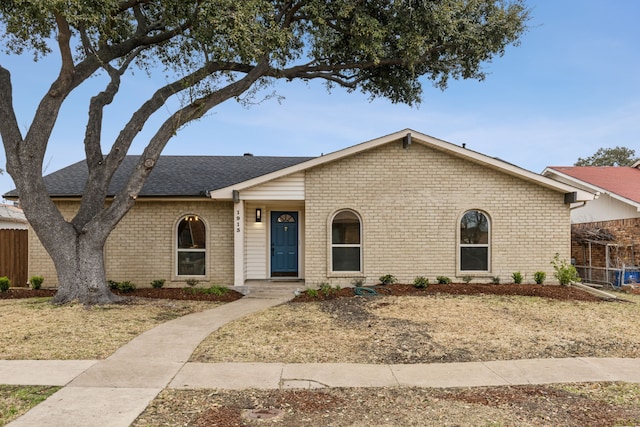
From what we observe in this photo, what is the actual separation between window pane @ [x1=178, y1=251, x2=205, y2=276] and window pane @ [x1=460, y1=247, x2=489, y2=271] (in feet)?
24.8

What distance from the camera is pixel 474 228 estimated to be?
1186 cm

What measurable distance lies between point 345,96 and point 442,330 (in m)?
9.47

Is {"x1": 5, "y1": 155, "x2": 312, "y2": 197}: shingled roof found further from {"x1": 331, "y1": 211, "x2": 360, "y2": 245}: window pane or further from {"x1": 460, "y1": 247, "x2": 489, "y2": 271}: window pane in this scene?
{"x1": 460, "y1": 247, "x2": 489, "y2": 271}: window pane

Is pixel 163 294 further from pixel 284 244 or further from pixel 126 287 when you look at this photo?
pixel 284 244

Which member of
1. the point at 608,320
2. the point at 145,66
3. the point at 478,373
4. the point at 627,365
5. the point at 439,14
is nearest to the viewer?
the point at 478,373

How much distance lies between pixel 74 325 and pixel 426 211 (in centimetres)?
879

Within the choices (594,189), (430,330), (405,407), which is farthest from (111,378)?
(594,189)

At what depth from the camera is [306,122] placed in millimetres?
21984

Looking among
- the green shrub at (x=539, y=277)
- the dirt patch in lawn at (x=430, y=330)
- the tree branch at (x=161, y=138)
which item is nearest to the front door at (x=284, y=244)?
the dirt patch in lawn at (x=430, y=330)

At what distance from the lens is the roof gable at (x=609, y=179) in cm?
1675

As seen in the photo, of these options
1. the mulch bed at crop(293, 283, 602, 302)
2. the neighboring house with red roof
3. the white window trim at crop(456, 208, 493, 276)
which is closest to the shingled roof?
the mulch bed at crop(293, 283, 602, 302)

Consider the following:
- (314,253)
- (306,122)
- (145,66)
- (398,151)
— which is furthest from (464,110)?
(145,66)

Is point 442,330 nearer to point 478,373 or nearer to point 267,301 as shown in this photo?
point 478,373

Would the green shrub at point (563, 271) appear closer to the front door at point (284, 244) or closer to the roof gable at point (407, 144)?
the roof gable at point (407, 144)
